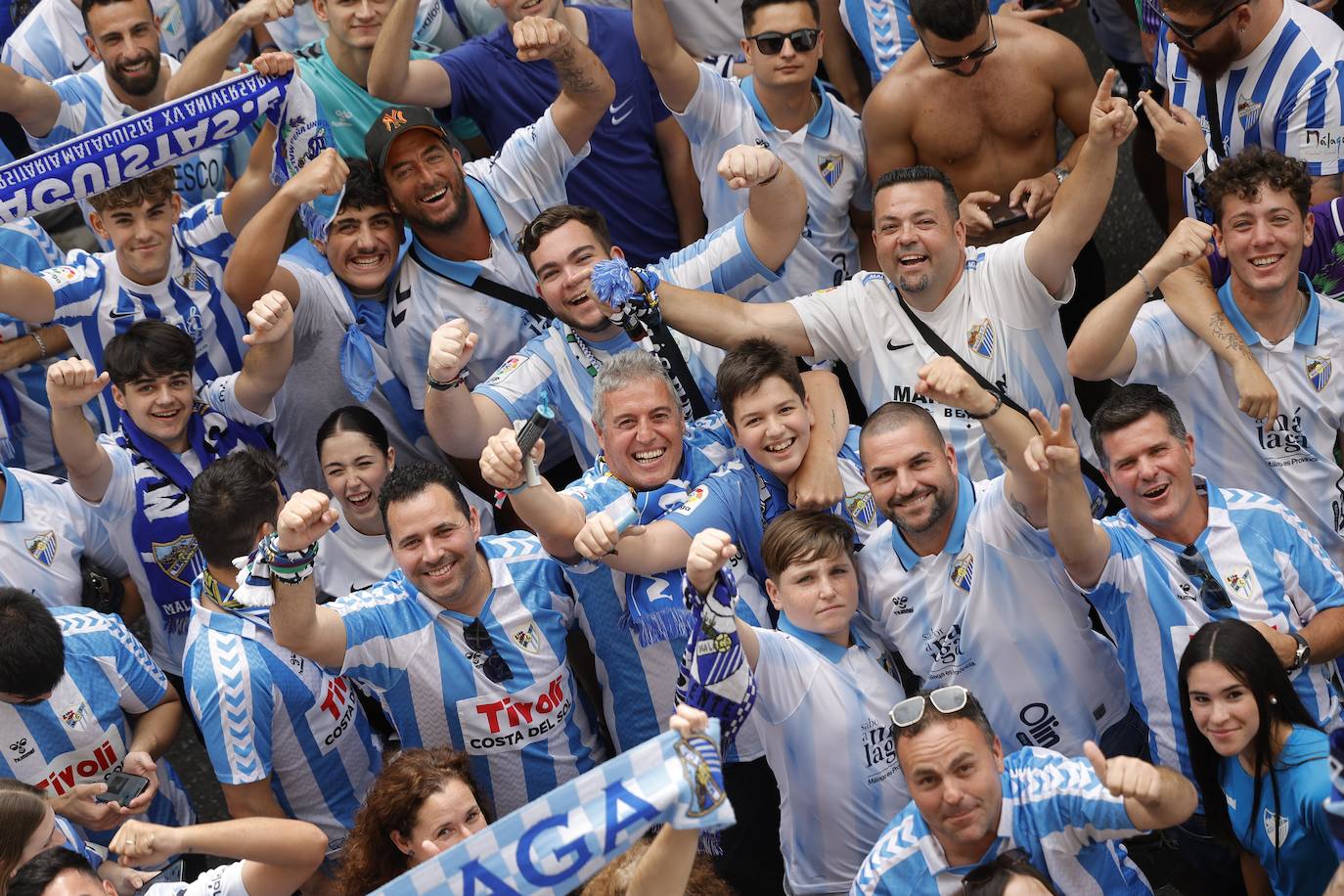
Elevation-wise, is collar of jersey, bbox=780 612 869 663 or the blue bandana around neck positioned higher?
the blue bandana around neck

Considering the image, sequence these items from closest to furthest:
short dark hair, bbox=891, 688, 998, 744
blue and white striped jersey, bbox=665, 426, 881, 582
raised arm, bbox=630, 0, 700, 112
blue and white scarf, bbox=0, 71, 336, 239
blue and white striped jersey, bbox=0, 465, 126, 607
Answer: short dark hair, bbox=891, 688, 998, 744, blue and white striped jersey, bbox=665, 426, 881, 582, blue and white striped jersey, bbox=0, 465, 126, 607, blue and white scarf, bbox=0, 71, 336, 239, raised arm, bbox=630, 0, 700, 112

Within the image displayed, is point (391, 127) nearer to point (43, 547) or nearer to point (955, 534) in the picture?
point (43, 547)

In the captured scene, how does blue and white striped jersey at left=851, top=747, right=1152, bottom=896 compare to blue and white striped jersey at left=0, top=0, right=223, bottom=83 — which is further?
blue and white striped jersey at left=0, top=0, right=223, bottom=83

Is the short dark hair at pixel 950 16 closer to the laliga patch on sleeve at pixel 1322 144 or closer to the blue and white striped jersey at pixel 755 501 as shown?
the laliga patch on sleeve at pixel 1322 144

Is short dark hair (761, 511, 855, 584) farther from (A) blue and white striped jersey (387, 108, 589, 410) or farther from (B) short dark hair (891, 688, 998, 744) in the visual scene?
(A) blue and white striped jersey (387, 108, 589, 410)

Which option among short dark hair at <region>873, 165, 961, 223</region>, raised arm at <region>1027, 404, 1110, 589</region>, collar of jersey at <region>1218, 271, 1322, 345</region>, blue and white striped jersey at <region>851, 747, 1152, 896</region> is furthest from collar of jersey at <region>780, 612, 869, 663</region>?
collar of jersey at <region>1218, 271, 1322, 345</region>

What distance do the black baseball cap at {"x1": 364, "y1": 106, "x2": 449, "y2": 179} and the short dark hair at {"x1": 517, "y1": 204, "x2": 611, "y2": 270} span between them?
615 millimetres

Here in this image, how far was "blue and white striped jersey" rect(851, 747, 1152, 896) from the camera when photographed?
3848mm

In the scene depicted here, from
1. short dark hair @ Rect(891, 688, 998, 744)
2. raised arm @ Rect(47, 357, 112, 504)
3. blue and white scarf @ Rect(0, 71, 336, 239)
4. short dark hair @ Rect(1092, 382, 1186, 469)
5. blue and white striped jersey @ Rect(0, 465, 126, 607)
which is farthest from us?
blue and white scarf @ Rect(0, 71, 336, 239)

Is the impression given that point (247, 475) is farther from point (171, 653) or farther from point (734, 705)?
point (734, 705)

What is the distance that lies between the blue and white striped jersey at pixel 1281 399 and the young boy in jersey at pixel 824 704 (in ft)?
4.06

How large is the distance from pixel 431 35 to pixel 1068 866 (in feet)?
14.0

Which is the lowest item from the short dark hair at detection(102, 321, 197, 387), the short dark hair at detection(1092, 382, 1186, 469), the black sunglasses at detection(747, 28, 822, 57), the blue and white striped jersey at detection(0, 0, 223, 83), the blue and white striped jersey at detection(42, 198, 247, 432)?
the short dark hair at detection(1092, 382, 1186, 469)

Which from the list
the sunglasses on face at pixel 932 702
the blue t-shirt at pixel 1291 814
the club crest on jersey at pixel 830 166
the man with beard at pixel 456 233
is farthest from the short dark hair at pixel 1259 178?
the man with beard at pixel 456 233
